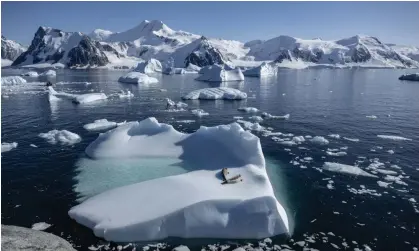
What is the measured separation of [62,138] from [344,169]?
84.1 feet

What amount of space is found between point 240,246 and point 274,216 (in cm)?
234

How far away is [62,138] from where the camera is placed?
3133cm

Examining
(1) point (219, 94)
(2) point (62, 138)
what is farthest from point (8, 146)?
(1) point (219, 94)

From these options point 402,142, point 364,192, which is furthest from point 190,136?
point 402,142

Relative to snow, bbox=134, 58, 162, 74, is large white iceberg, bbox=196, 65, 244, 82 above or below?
below

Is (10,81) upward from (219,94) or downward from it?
upward

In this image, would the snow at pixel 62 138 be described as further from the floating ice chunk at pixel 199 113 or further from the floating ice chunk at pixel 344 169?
the floating ice chunk at pixel 344 169

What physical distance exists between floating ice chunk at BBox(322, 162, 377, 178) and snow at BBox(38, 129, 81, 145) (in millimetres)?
22764

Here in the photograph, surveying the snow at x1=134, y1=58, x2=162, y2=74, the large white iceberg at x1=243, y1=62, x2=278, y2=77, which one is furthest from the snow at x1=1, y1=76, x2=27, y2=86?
the large white iceberg at x1=243, y1=62, x2=278, y2=77

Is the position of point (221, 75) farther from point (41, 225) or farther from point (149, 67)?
point (41, 225)

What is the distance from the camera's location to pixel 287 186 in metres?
21.2

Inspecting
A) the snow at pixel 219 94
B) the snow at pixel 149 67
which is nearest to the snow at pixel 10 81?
the snow at pixel 219 94

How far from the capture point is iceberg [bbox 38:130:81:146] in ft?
101

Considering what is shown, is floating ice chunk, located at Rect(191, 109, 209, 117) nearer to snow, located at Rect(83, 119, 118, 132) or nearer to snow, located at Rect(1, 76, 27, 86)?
snow, located at Rect(83, 119, 118, 132)
